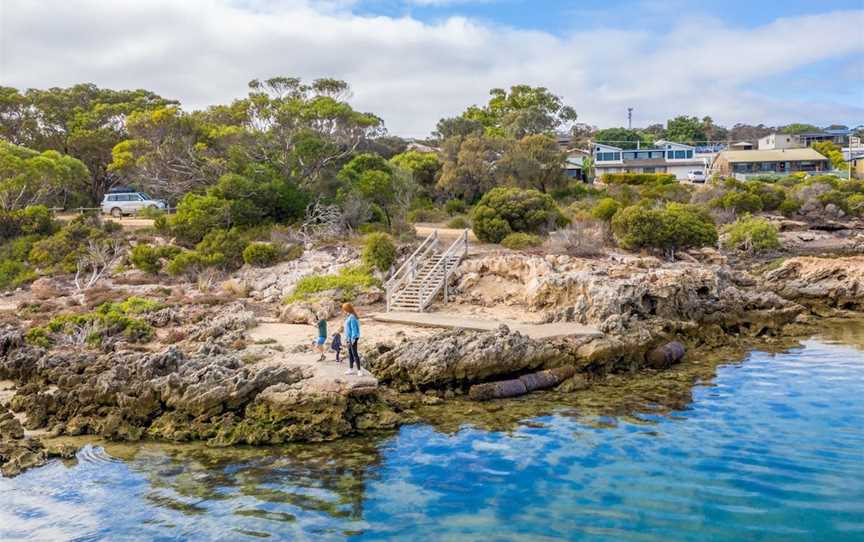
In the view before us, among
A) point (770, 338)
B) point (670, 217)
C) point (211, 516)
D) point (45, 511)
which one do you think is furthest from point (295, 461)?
point (670, 217)

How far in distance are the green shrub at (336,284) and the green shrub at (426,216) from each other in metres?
15.1

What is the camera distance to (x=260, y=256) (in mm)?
30062

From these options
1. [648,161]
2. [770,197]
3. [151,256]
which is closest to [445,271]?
[151,256]

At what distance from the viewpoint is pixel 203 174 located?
122 feet

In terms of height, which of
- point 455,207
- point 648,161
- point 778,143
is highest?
point 778,143

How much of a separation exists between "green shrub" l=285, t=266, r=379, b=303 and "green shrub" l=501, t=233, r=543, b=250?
7.12 metres

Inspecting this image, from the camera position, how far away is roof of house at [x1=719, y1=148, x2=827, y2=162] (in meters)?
80.9

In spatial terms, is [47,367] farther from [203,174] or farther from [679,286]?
[203,174]

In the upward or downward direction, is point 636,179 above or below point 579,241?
above

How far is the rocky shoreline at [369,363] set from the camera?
1458 cm

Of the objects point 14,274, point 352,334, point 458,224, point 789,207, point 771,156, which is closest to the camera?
point 352,334

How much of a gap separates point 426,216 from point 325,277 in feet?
57.7

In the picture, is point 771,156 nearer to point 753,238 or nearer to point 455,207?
point 753,238

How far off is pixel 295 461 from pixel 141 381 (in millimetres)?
4521
